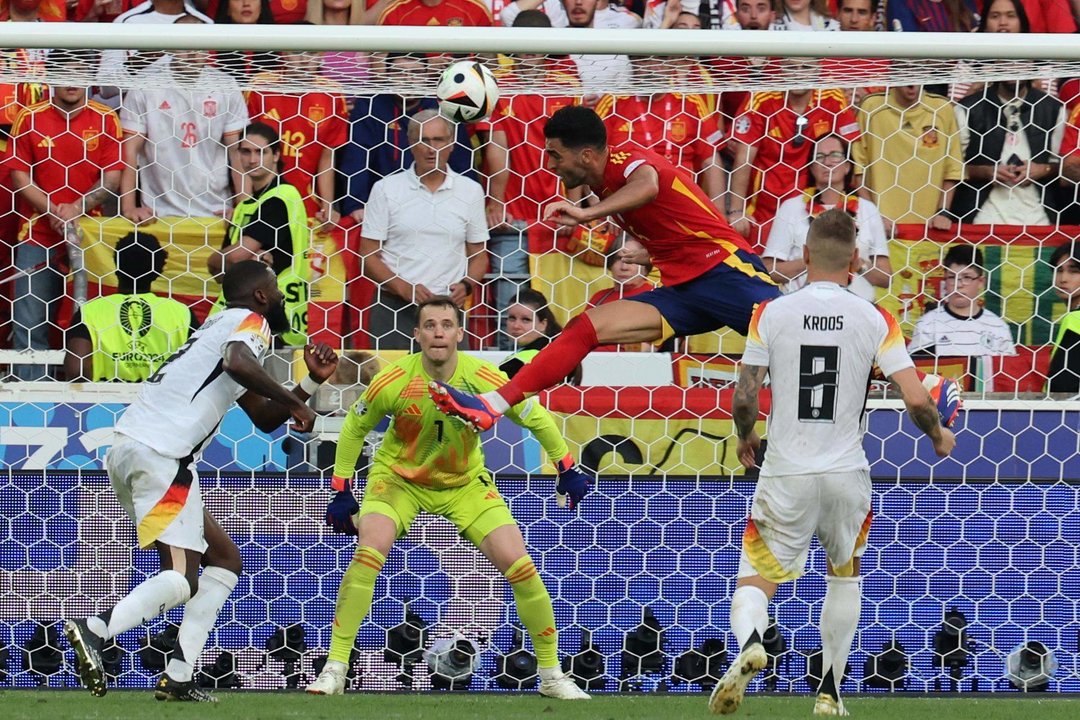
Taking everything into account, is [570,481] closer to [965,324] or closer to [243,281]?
[243,281]

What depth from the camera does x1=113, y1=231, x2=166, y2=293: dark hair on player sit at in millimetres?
7688

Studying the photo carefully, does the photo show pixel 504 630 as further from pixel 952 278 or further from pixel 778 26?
pixel 778 26

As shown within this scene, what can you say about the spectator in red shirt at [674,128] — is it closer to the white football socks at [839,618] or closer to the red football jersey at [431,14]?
the red football jersey at [431,14]

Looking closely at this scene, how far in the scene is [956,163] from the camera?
8.18m

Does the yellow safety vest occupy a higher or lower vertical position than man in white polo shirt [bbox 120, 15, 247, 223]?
lower

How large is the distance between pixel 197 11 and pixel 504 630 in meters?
4.56

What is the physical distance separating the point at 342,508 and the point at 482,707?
107 centimetres

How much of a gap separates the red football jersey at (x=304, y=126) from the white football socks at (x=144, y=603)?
2.53 metres

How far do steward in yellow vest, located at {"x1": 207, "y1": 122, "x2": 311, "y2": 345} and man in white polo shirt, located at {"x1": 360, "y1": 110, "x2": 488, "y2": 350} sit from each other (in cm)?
33

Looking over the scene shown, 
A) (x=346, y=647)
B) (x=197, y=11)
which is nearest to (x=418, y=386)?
(x=346, y=647)

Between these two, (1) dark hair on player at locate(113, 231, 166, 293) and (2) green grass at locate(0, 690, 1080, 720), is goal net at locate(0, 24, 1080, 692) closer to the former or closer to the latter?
(1) dark hair on player at locate(113, 231, 166, 293)

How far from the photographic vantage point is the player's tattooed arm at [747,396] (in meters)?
5.49

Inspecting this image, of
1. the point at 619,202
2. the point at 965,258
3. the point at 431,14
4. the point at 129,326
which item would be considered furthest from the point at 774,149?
the point at 129,326

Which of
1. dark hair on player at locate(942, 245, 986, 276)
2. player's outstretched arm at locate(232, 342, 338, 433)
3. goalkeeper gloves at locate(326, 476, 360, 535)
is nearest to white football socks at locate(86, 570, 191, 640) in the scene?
player's outstretched arm at locate(232, 342, 338, 433)
